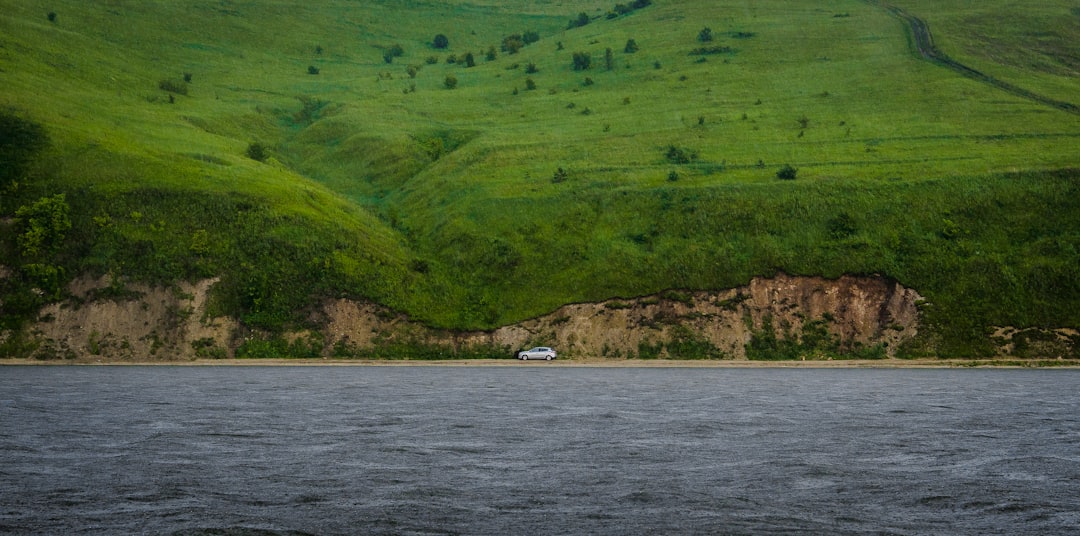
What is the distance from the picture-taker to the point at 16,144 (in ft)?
398

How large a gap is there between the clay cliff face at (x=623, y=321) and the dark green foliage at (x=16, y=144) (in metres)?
18.6

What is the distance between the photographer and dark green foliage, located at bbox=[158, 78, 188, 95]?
601 feet

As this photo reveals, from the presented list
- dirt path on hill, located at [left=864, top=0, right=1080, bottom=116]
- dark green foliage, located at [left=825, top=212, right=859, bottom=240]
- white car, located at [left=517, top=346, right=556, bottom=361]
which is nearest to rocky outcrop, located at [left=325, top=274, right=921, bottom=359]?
white car, located at [left=517, top=346, right=556, bottom=361]

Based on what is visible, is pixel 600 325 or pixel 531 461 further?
pixel 600 325

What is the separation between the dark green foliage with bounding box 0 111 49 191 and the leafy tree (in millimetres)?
3469

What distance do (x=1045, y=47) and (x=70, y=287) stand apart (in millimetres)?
168617

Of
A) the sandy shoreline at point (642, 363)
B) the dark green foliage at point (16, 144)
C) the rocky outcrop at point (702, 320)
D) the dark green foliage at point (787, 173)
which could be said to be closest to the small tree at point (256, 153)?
the dark green foliage at point (16, 144)

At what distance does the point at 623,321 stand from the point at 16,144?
7205 centimetres

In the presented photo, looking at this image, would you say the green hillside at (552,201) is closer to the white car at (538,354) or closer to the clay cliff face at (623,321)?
the clay cliff face at (623,321)

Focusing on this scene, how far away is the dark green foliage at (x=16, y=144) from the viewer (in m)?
117

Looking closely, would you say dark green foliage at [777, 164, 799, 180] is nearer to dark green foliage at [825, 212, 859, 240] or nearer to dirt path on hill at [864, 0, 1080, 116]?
dark green foliage at [825, 212, 859, 240]

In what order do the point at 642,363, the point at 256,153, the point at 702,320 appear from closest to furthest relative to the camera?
the point at 642,363 < the point at 702,320 < the point at 256,153

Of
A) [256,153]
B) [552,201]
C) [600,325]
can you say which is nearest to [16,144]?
[256,153]

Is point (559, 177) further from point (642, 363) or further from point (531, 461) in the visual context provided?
point (531, 461)
